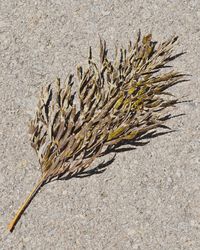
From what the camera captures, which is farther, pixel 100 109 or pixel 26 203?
pixel 100 109

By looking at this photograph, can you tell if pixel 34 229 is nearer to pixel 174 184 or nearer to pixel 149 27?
pixel 174 184

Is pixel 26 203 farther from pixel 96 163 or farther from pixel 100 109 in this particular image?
pixel 100 109

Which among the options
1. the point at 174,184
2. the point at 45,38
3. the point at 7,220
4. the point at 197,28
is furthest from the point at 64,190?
the point at 197,28

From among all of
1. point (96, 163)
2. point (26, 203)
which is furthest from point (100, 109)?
point (26, 203)

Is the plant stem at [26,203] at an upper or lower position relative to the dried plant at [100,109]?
lower
